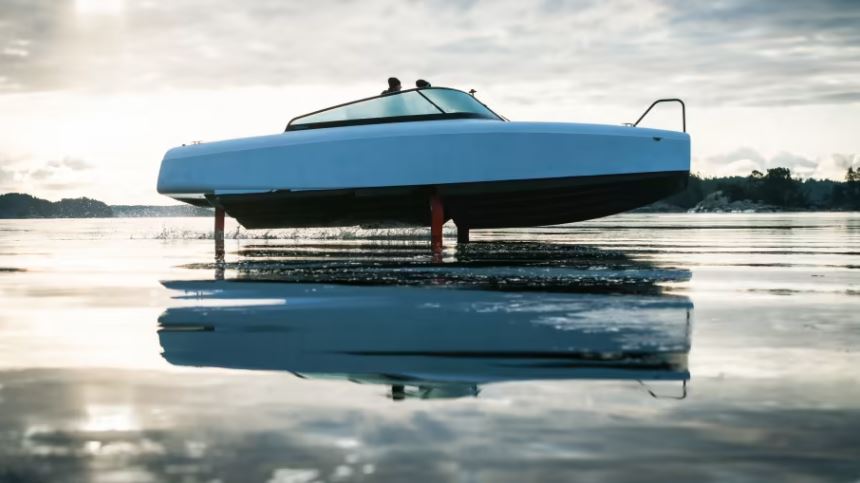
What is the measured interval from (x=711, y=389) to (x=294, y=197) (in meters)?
9.73

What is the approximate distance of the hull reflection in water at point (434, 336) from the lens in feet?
10.1

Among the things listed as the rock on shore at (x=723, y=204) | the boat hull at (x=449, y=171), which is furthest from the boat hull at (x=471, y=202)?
the rock on shore at (x=723, y=204)

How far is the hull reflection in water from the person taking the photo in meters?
3.07

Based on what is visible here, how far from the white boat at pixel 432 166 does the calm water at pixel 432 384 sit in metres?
4.90

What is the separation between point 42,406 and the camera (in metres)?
2.59

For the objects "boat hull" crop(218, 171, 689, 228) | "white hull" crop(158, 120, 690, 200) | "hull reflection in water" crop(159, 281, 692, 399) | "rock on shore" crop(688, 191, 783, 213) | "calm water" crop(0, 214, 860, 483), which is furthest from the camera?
"rock on shore" crop(688, 191, 783, 213)

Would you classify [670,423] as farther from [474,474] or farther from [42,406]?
[42,406]

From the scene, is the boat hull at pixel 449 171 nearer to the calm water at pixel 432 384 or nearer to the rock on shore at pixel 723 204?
the calm water at pixel 432 384

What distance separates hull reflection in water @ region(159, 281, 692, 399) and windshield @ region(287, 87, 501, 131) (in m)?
5.98

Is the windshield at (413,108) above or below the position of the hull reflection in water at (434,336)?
above

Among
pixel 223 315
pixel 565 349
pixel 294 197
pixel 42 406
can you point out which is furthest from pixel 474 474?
pixel 294 197

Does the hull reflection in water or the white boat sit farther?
the white boat

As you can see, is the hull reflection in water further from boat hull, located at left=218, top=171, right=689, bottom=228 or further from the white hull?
boat hull, located at left=218, top=171, right=689, bottom=228

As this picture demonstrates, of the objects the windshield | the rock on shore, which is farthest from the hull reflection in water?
the rock on shore
